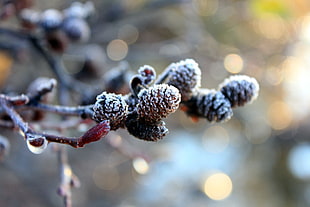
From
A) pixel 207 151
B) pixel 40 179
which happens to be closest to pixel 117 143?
pixel 40 179

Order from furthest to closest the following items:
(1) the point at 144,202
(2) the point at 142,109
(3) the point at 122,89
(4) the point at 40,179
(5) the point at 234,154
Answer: (5) the point at 234,154 < (1) the point at 144,202 < (4) the point at 40,179 < (3) the point at 122,89 < (2) the point at 142,109

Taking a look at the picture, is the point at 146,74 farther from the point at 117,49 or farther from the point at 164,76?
the point at 117,49

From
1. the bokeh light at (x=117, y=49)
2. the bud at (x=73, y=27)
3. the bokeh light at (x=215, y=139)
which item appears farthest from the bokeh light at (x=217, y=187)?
the bud at (x=73, y=27)

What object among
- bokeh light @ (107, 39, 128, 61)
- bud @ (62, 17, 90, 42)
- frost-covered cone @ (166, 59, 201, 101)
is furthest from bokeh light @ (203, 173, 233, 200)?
frost-covered cone @ (166, 59, 201, 101)

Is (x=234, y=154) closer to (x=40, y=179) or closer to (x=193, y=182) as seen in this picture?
(x=193, y=182)

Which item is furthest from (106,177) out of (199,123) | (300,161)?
(300,161)

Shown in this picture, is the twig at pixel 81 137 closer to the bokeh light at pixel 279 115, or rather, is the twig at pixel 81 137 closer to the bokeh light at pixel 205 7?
the bokeh light at pixel 205 7

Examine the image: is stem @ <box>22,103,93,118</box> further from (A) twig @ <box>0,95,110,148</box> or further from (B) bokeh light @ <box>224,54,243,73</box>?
(B) bokeh light @ <box>224,54,243,73</box>
